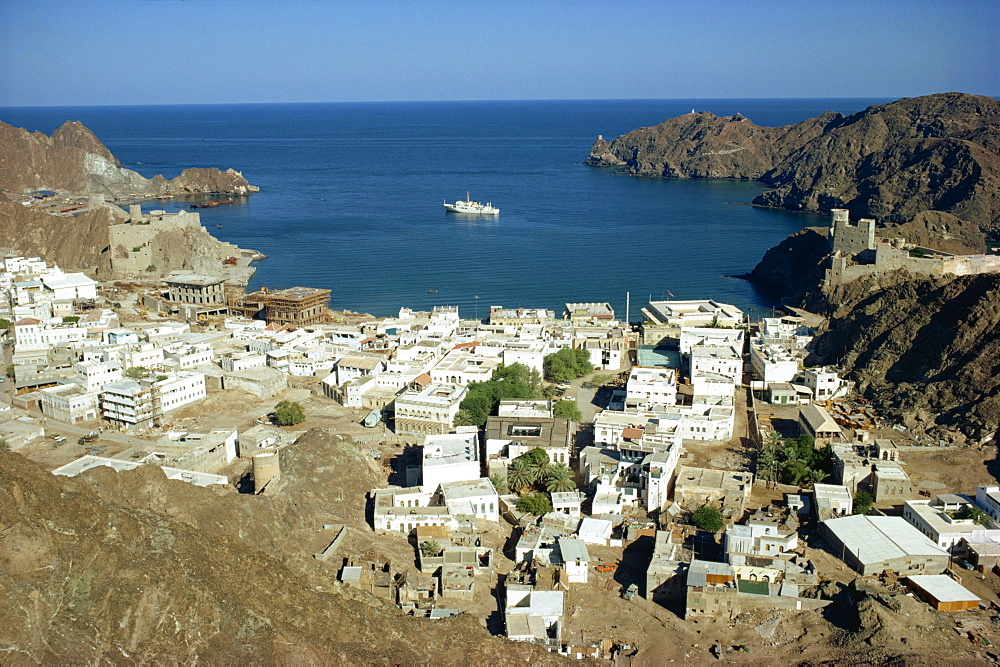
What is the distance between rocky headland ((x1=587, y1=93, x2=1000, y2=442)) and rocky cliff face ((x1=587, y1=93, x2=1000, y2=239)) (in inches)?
6.6

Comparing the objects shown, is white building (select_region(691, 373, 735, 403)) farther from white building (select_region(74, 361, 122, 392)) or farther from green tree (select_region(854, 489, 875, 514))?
white building (select_region(74, 361, 122, 392))

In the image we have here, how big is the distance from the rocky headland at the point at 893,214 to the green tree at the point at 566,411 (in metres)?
11.1

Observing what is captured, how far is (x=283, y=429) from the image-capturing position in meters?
31.2

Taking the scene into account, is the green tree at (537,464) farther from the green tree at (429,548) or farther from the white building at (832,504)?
A: the white building at (832,504)

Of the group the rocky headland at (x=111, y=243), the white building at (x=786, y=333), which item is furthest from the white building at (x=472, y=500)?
the rocky headland at (x=111, y=243)

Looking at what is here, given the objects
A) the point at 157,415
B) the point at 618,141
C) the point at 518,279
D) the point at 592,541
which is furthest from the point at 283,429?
the point at 618,141

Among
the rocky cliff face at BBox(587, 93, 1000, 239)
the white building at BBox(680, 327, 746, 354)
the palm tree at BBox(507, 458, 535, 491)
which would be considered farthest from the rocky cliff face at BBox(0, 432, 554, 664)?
the rocky cliff face at BBox(587, 93, 1000, 239)

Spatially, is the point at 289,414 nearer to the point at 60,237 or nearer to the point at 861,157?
the point at 60,237

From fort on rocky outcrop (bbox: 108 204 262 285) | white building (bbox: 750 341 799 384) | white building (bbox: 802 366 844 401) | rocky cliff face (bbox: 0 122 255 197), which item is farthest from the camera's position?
rocky cliff face (bbox: 0 122 255 197)

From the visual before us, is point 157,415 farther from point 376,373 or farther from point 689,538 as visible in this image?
point 689,538

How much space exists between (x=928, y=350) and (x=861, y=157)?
6878 cm

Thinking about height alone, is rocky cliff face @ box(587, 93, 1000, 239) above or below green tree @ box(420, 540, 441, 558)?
above

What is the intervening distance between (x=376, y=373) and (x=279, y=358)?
189 inches

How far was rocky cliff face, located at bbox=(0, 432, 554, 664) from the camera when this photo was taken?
13117mm
